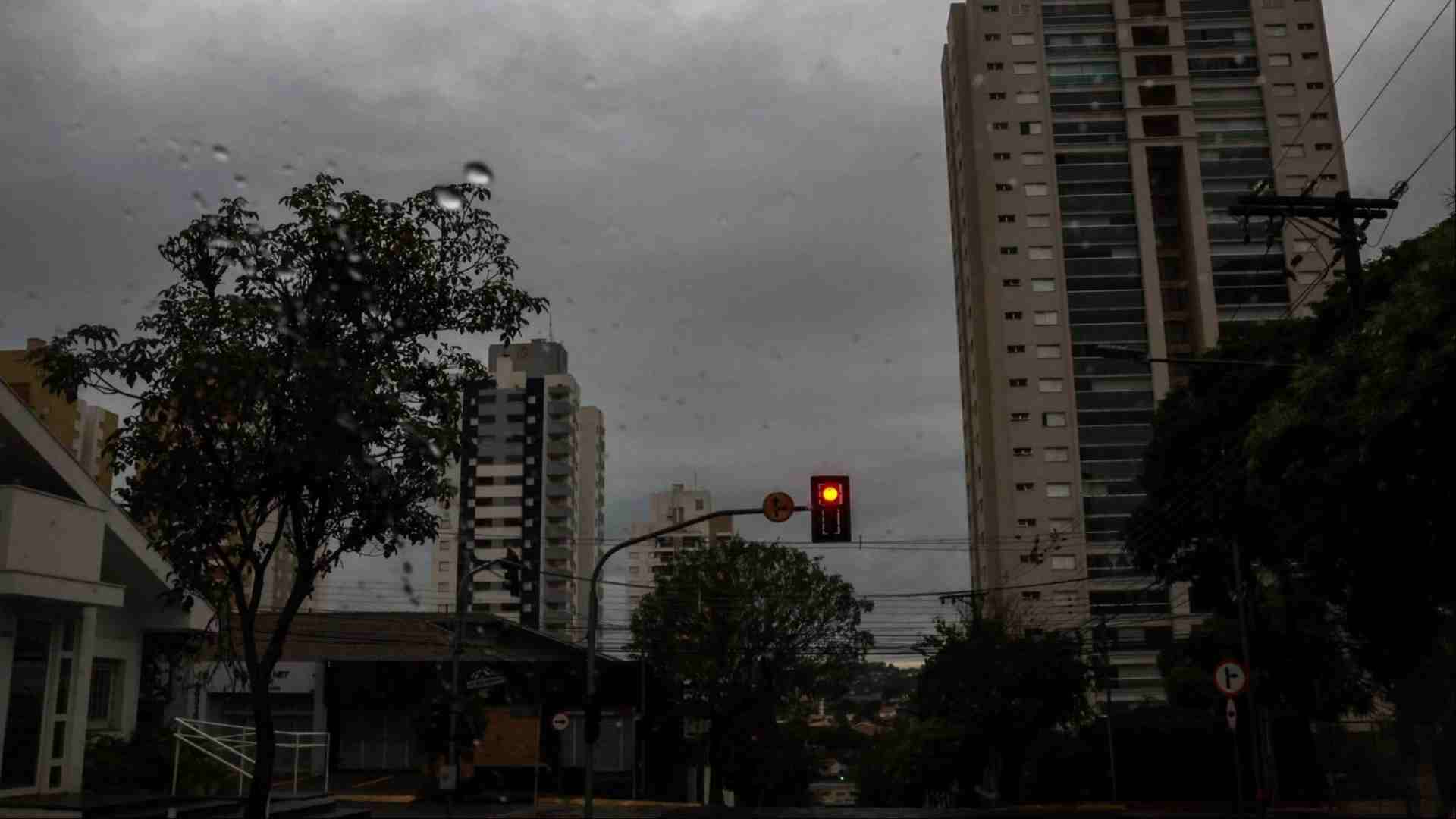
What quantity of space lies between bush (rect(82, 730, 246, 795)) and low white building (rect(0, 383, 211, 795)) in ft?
2.20

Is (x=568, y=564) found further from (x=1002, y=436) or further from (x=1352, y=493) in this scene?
(x=1352, y=493)

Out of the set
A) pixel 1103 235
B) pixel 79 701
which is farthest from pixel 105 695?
pixel 1103 235

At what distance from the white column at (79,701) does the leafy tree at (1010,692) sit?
29.8 metres

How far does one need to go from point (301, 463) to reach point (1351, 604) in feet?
53.7

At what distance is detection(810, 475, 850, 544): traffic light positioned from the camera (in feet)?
63.2

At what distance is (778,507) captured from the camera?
20.3 metres

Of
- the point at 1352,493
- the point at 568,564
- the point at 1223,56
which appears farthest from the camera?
the point at 568,564

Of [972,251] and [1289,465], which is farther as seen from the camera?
[972,251]

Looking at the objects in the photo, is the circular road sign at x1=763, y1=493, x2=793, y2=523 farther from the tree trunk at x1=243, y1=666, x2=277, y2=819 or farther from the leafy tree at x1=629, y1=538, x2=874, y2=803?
the leafy tree at x1=629, y1=538, x2=874, y2=803

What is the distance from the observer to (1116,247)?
75000 millimetres

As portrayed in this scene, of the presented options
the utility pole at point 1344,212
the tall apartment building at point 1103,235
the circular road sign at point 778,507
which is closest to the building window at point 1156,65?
the tall apartment building at point 1103,235

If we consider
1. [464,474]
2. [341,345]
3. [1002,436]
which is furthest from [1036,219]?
[341,345]

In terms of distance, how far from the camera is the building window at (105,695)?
2464cm

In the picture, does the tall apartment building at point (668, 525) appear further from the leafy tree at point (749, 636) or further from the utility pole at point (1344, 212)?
the utility pole at point (1344, 212)
